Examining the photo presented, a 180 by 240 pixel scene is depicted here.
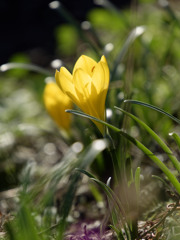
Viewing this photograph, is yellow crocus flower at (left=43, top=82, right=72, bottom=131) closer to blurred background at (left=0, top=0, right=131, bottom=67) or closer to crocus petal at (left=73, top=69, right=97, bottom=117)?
crocus petal at (left=73, top=69, right=97, bottom=117)

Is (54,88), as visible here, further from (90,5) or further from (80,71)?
(90,5)

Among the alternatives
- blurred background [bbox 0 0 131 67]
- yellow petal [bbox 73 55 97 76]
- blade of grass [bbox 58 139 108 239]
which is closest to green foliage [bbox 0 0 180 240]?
blade of grass [bbox 58 139 108 239]

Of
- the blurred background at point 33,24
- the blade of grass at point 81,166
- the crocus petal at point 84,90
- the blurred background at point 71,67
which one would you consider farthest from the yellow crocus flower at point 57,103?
the blurred background at point 33,24

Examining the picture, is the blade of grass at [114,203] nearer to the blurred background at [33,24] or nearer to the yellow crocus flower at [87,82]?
the yellow crocus flower at [87,82]

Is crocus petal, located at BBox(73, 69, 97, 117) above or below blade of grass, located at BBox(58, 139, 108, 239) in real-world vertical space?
above

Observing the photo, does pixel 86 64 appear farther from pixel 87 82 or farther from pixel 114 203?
pixel 114 203

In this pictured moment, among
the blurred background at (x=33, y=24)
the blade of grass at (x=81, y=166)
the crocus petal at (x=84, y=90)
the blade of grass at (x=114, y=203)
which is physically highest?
the blurred background at (x=33, y=24)

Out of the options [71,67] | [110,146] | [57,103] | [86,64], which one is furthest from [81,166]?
[71,67]
